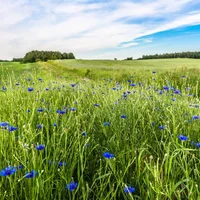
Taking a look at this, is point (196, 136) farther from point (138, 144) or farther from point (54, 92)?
point (54, 92)

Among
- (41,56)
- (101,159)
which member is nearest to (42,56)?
(41,56)

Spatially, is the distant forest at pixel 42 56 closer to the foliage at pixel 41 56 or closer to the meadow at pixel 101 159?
the foliage at pixel 41 56

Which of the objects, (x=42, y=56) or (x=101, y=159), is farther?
(x=42, y=56)

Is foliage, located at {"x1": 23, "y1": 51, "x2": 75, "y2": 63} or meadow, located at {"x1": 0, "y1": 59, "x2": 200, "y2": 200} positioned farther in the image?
foliage, located at {"x1": 23, "y1": 51, "x2": 75, "y2": 63}

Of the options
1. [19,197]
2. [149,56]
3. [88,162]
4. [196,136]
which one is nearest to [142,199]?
[88,162]

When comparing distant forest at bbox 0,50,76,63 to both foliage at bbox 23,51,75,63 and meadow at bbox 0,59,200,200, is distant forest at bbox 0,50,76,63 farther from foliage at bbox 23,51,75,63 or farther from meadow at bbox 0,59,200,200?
meadow at bbox 0,59,200,200

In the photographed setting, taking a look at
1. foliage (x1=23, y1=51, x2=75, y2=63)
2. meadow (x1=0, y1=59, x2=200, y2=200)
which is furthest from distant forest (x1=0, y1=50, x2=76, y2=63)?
meadow (x1=0, y1=59, x2=200, y2=200)

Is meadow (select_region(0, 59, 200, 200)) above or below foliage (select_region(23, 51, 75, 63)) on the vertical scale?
below

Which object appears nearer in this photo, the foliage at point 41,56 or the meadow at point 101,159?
the meadow at point 101,159

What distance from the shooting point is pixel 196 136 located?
9.30 feet

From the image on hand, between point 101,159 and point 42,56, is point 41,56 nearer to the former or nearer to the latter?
point 42,56

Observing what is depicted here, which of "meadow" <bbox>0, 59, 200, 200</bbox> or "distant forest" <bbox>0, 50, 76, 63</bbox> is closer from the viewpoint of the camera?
"meadow" <bbox>0, 59, 200, 200</bbox>

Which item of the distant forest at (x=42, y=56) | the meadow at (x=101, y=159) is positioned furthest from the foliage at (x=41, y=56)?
the meadow at (x=101, y=159)

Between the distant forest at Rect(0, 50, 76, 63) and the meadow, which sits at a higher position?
the distant forest at Rect(0, 50, 76, 63)
